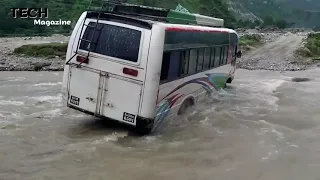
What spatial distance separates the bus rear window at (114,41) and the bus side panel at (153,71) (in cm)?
33

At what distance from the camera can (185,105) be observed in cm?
1041

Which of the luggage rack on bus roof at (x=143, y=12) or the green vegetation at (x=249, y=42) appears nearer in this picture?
the luggage rack on bus roof at (x=143, y=12)

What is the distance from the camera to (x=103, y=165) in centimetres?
713

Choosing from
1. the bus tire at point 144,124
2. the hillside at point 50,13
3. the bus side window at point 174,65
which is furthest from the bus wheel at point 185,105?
the hillside at point 50,13

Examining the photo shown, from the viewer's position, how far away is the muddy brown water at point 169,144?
7051 mm

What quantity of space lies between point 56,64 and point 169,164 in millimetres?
16002

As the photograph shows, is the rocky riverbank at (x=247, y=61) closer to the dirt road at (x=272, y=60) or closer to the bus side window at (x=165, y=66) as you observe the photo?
the dirt road at (x=272, y=60)

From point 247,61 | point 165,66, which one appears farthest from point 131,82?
point 247,61

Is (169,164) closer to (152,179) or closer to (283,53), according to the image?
(152,179)

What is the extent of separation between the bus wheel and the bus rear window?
2447 millimetres

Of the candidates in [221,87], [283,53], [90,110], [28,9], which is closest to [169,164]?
[90,110]

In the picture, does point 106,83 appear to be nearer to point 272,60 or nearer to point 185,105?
point 185,105

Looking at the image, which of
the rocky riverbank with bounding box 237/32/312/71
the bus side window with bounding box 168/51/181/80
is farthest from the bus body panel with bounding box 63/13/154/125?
the rocky riverbank with bounding box 237/32/312/71

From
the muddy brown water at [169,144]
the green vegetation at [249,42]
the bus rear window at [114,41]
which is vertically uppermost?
the bus rear window at [114,41]
